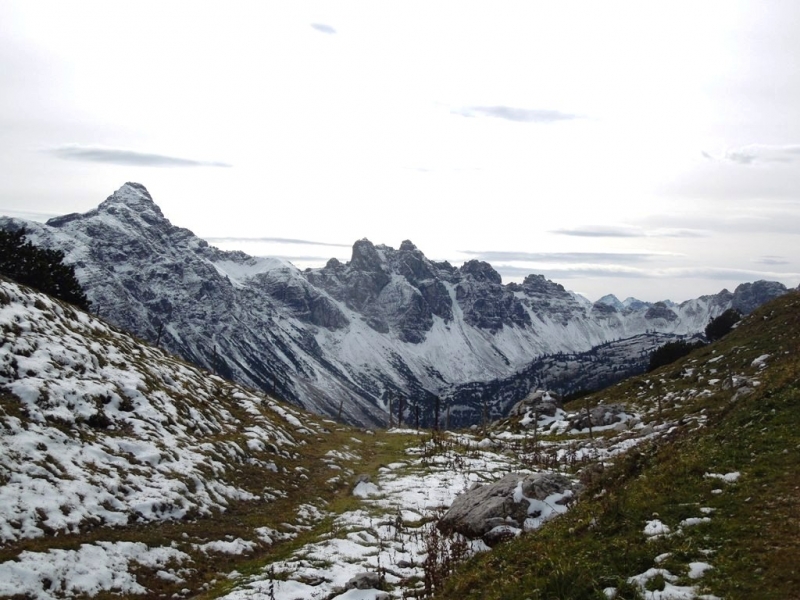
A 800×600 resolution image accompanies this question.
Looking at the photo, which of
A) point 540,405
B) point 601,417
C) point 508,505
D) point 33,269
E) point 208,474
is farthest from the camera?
point 540,405

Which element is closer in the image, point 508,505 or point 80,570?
point 80,570

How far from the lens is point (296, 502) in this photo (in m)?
34.3

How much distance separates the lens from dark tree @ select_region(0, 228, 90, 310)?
4500cm

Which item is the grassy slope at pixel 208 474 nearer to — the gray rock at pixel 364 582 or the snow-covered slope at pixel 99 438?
the snow-covered slope at pixel 99 438

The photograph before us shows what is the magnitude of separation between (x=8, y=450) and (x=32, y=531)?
15.8 ft

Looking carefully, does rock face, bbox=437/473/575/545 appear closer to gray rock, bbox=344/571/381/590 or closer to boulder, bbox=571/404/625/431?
gray rock, bbox=344/571/381/590

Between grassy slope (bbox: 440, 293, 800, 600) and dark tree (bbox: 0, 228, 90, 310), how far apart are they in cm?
4449

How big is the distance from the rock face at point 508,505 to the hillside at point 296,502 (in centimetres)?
39

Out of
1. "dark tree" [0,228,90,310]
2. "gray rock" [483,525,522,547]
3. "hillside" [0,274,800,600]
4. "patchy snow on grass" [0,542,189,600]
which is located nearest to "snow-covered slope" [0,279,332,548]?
"hillside" [0,274,800,600]

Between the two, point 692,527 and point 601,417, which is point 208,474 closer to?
point 692,527

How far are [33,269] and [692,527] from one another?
51.8m

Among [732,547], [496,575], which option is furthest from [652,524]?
[496,575]

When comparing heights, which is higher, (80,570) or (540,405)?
(80,570)

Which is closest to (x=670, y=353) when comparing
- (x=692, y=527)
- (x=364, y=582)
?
(x=364, y=582)
